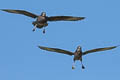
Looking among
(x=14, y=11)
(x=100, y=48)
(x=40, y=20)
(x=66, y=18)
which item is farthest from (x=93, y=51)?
(x=14, y=11)

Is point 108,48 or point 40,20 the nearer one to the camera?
point 40,20

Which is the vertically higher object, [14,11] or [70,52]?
[14,11]

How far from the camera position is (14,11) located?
50.3 m

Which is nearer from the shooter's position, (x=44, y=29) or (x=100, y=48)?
(x=44, y=29)

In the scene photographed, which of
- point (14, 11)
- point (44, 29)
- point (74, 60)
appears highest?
point (14, 11)

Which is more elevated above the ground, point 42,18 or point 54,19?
point 54,19

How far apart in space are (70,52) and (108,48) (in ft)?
19.6

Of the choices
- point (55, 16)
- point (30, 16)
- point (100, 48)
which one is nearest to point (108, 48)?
point (100, 48)

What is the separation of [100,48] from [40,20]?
11.0m

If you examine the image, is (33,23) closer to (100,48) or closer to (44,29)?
(44,29)

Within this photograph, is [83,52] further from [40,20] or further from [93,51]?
[40,20]

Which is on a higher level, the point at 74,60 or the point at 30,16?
the point at 30,16

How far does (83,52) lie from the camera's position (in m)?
50.0

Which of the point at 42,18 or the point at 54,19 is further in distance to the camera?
the point at 54,19
